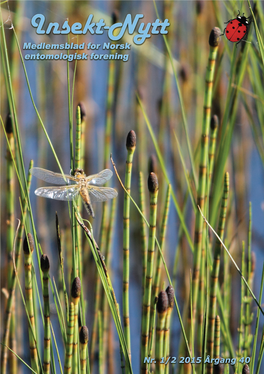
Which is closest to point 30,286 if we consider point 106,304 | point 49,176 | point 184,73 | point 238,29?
point 49,176

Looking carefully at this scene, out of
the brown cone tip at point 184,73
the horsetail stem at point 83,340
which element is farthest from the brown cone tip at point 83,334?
the brown cone tip at point 184,73

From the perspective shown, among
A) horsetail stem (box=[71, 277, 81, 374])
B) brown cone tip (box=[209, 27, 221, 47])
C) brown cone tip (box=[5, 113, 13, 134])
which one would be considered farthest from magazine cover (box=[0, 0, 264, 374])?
horsetail stem (box=[71, 277, 81, 374])

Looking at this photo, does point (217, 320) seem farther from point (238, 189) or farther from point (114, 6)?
point (114, 6)

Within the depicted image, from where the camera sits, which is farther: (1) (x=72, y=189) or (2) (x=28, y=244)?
(1) (x=72, y=189)

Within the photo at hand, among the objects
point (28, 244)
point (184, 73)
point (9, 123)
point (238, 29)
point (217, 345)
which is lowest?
point (217, 345)

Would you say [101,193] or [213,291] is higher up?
[101,193]

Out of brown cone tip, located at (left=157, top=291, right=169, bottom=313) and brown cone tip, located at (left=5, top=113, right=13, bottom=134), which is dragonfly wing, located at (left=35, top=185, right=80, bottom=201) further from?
brown cone tip, located at (left=157, top=291, right=169, bottom=313)

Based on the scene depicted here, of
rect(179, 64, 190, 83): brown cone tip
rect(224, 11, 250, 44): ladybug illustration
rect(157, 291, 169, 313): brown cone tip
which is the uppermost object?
rect(179, 64, 190, 83): brown cone tip

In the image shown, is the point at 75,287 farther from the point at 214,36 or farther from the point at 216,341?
the point at 214,36
